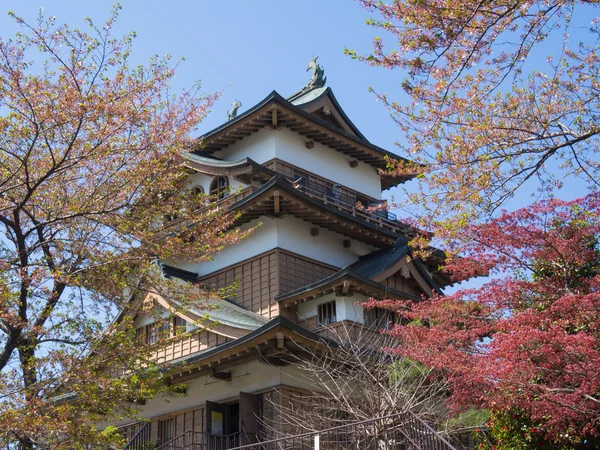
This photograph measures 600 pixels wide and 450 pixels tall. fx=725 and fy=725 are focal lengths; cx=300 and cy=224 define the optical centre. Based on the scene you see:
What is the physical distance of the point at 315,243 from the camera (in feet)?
72.2

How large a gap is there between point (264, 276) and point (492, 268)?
8.95 meters

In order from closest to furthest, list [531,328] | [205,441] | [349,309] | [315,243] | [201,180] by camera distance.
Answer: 1. [531,328]
2. [205,441]
3. [349,309]
4. [315,243]
5. [201,180]

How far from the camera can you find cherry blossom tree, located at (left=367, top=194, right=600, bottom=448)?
35.6 feet

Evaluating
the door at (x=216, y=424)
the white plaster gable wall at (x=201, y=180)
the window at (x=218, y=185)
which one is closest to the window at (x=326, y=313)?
the door at (x=216, y=424)

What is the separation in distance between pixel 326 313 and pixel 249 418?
3.82 m

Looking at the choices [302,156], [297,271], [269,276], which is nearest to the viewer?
[269,276]

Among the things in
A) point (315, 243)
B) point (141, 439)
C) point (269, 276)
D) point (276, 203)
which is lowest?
point (141, 439)

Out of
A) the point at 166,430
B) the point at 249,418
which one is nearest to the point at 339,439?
the point at 249,418

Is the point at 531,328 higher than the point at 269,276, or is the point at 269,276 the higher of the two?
the point at 269,276

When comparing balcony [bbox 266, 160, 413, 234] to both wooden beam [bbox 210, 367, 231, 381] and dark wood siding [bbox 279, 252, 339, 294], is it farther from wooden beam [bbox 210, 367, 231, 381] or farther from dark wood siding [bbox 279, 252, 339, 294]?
wooden beam [bbox 210, 367, 231, 381]

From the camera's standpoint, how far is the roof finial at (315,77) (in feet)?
88.8

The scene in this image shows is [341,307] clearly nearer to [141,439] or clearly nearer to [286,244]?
[286,244]

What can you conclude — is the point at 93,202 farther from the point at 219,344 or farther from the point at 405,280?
the point at 405,280

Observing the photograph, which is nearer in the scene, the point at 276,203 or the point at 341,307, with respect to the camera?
the point at 341,307
